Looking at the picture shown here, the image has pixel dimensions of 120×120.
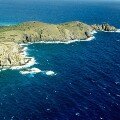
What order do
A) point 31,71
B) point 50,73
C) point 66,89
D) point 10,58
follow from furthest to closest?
1. point 10,58
2. point 31,71
3. point 50,73
4. point 66,89

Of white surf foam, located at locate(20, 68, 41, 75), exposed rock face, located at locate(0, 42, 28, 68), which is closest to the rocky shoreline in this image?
exposed rock face, located at locate(0, 42, 28, 68)

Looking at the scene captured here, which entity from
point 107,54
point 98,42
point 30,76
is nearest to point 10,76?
point 30,76

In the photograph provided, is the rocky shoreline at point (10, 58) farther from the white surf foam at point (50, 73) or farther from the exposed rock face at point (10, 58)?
the white surf foam at point (50, 73)

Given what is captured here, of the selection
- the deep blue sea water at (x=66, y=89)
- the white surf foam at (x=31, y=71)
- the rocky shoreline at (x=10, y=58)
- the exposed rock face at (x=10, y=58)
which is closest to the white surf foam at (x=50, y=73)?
the deep blue sea water at (x=66, y=89)

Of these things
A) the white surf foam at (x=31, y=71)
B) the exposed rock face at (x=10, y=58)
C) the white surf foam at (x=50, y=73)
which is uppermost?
the exposed rock face at (x=10, y=58)

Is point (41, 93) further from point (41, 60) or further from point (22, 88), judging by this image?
point (41, 60)

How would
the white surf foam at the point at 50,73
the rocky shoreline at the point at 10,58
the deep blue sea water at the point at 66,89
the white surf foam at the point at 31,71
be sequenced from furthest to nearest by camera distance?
the rocky shoreline at the point at 10,58, the white surf foam at the point at 31,71, the white surf foam at the point at 50,73, the deep blue sea water at the point at 66,89

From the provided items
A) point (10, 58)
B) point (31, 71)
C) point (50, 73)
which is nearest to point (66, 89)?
point (50, 73)

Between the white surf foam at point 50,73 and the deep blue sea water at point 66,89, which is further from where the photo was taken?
the white surf foam at point 50,73

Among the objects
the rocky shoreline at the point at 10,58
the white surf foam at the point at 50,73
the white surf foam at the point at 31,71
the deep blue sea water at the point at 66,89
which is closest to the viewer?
the deep blue sea water at the point at 66,89

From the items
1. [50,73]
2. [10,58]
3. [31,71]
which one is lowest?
[31,71]

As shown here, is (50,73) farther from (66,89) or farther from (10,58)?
(10,58)

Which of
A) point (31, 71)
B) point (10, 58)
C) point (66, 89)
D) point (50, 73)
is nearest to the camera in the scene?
point (66, 89)
